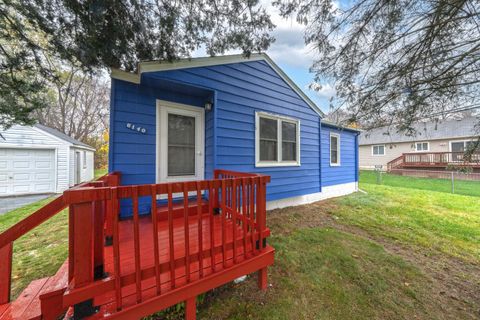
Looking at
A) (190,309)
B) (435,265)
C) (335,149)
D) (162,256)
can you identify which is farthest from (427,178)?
(162,256)

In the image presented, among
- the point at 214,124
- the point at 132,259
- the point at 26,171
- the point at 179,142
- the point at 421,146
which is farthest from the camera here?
the point at 421,146

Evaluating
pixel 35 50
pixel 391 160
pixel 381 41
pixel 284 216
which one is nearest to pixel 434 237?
pixel 284 216

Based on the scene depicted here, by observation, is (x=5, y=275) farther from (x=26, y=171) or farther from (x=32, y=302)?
(x=26, y=171)

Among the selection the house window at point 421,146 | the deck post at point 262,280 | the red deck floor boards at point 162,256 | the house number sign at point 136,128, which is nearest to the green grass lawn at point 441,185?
the house window at point 421,146

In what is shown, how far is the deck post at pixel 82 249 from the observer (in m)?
1.38

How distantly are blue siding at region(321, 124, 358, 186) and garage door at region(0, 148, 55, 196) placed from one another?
11595mm

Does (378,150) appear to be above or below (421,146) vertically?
below

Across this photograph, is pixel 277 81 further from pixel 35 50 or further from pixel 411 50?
pixel 35 50

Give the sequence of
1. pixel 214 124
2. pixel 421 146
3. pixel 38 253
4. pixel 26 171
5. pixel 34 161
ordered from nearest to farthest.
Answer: pixel 38 253 → pixel 214 124 → pixel 26 171 → pixel 34 161 → pixel 421 146

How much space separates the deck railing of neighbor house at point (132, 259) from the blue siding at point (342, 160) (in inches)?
209

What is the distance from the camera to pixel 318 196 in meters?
6.66

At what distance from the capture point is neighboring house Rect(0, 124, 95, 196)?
811cm

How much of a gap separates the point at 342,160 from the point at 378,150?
50.7ft

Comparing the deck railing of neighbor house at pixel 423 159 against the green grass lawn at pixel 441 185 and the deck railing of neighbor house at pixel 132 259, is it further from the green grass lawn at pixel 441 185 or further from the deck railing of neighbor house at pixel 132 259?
the deck railing of neighbor house at pixel 132 259
